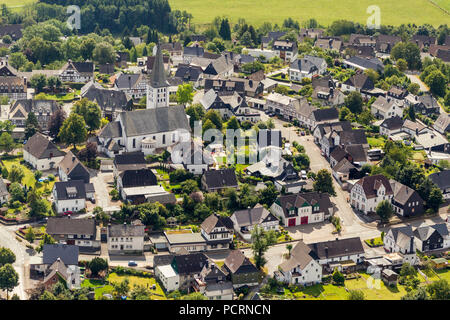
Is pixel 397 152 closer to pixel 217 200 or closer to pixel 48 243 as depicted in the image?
pixel 217 200

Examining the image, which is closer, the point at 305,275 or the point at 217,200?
the point at 305,275

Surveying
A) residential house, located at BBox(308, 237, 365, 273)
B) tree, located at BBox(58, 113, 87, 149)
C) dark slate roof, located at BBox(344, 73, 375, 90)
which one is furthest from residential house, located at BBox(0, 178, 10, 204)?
dark slate roof, located at BBox(344, 73, 375, 90)

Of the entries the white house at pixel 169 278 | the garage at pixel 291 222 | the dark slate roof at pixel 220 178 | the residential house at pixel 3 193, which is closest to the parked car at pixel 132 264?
the white house at pixel 169 278

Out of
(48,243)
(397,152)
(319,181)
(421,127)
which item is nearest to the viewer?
(48,243)

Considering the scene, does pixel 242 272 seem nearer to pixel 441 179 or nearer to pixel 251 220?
pixel 251 220

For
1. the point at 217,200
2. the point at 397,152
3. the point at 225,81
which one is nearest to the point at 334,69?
the point at 225,81

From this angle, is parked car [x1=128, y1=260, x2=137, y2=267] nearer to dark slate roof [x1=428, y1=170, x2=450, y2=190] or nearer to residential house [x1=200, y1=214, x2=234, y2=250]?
residential house [x1=200, y1=214, x2=234, y2=250]
